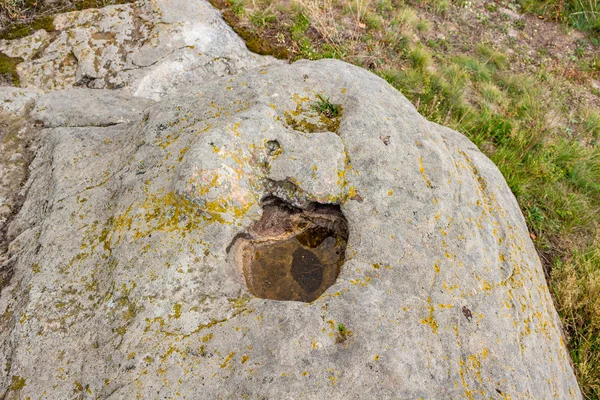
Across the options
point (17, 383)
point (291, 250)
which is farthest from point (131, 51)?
point (17, 383)

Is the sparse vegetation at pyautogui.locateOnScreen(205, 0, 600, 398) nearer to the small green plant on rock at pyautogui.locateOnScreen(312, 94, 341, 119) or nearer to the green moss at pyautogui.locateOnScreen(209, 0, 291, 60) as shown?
the green moss at pyautogui.locateOnScreen(209, 0, 291, 60)

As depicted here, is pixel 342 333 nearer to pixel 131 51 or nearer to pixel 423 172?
pixel 423 172

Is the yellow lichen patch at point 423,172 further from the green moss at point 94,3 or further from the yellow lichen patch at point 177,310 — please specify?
the green moss at point 94,3

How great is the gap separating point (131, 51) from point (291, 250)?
4145mm

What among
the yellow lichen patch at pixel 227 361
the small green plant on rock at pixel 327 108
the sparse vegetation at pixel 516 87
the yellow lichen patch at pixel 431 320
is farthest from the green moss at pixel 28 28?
the yellow lichen patch at pixel 431 320

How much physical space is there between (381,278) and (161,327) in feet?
4.79

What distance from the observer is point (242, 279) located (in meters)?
2.91

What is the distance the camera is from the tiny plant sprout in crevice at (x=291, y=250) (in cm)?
300

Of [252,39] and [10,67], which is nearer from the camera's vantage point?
[10,67]

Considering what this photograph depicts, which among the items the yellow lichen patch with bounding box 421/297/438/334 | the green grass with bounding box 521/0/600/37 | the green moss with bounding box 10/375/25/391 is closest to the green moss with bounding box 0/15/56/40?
the green moss with bounding box 10/375/25/391

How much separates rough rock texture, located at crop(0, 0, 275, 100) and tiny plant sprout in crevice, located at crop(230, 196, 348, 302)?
127 inches

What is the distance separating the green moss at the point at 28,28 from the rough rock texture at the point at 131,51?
0.08 metres

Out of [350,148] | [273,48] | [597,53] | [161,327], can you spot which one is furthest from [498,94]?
[161,327]

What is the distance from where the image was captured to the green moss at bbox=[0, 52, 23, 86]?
210 inches
